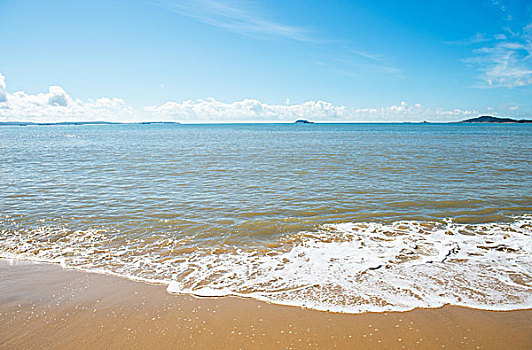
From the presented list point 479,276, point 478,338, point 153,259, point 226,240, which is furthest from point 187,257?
point 479,276

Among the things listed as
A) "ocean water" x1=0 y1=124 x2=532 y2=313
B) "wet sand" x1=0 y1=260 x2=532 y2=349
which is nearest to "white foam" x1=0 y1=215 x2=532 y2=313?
"ocean water" x1=0 y1=124 x2=532 y2=313

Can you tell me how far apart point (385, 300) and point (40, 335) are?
17.6 feet

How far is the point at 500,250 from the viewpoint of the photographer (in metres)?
7.61

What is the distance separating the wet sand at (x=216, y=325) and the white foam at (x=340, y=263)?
1.09ft

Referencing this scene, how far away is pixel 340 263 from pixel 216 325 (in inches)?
131

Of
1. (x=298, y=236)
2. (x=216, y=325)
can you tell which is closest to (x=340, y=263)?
(x=298, y=236)

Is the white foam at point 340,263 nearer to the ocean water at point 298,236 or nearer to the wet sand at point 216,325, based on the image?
the ocean water at point 298,236

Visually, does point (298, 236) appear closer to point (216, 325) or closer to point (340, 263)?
point (340, 263)

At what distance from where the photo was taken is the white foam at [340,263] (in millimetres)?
5469

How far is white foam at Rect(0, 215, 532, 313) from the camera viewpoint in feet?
→ 17.9

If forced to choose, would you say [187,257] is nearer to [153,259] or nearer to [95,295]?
[153,259]

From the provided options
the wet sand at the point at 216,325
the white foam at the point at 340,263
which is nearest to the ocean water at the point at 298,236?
the white foam at the point at 340,263

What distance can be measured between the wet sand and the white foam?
334mm

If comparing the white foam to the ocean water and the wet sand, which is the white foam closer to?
the ocean water
